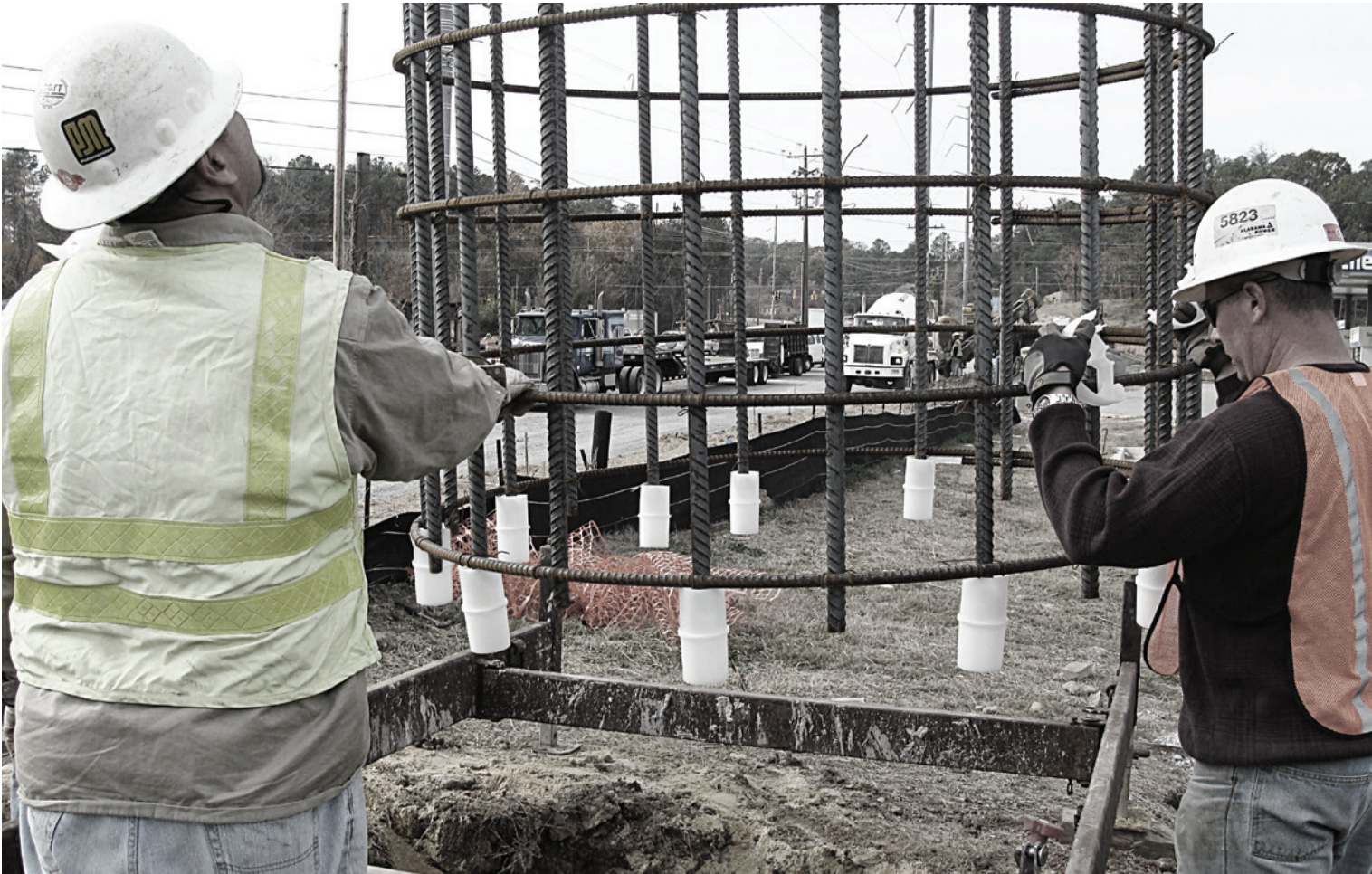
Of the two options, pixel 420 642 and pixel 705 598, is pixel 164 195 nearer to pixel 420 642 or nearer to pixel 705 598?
pixel 705 598

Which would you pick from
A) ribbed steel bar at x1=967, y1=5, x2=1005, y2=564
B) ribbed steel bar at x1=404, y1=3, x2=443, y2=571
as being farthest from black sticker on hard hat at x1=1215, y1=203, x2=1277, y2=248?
ribbed steel bar at x1=404, y1=3, x2=443, y2=571

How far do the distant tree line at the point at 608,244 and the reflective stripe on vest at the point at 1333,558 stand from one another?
2178 centimetres

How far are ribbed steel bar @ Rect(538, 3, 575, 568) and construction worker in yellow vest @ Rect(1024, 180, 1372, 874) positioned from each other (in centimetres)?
165

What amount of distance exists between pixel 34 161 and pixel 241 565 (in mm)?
36812

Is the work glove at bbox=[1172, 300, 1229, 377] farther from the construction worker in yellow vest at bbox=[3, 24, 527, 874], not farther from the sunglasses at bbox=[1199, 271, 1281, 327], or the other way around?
the construction worker in yellow vest at bbox=[3, 24, 527, 874]

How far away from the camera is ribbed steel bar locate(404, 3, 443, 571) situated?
13.3 ft

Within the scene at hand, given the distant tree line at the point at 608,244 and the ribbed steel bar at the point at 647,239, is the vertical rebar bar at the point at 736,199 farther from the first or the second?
the distant tree line at the point at 608,244

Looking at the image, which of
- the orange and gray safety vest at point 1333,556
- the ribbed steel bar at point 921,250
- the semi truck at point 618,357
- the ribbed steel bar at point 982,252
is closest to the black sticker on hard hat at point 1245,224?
the orange and gray safety vest at point 1333,556

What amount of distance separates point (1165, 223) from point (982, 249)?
96cm

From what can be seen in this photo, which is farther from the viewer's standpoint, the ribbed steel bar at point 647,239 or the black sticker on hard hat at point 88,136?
the ribbed steel bar at point 647,239

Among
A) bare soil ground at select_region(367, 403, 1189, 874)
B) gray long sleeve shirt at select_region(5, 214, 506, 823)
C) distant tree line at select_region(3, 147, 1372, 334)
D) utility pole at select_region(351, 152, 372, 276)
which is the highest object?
distant tree line at select_region(3, 147, 1372, 334)

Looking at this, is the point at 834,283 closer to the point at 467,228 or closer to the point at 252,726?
the point at 467,228

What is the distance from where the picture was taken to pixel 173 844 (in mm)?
2076

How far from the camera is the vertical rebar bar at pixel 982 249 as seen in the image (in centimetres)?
343
